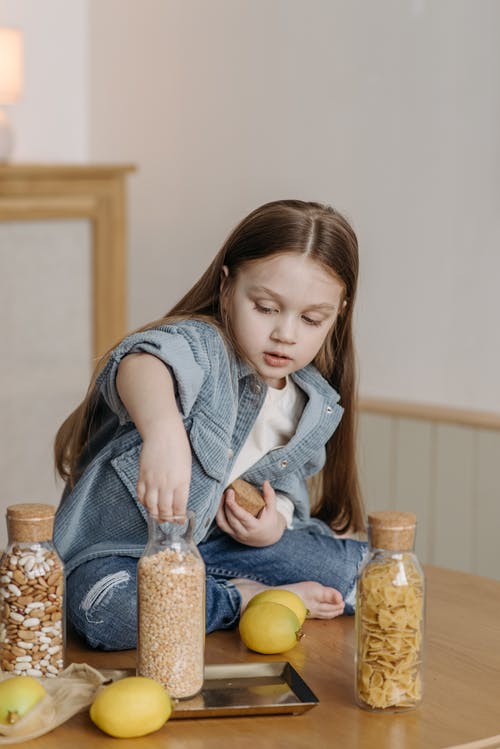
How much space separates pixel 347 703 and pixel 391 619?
0.11 m

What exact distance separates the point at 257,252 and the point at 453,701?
58 cm

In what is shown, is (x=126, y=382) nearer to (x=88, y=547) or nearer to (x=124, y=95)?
(x=88, y=547)

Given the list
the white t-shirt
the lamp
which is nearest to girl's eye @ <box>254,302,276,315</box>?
the white t-shirt

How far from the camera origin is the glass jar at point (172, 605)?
3.70 ft

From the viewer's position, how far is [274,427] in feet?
5.22

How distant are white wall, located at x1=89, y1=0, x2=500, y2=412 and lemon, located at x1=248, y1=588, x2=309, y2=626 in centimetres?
135

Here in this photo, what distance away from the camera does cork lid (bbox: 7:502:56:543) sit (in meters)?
1.16

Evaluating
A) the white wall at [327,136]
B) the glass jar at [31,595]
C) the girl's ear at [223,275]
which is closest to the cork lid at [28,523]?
the glass jar at [31,595]

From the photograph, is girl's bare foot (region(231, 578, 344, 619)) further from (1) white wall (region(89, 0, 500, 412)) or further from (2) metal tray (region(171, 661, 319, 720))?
(1) white wall (region(89, 0, 500, 412))

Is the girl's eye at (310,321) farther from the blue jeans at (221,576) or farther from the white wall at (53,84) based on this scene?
the white wall at (53,84)

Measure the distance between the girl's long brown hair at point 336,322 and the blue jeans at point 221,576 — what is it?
0.09 meters

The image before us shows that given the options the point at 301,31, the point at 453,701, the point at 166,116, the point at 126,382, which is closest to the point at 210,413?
the point at 126,382

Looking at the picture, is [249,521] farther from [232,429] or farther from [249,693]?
[249,693]

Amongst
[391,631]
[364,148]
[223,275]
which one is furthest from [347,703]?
[364,148]
